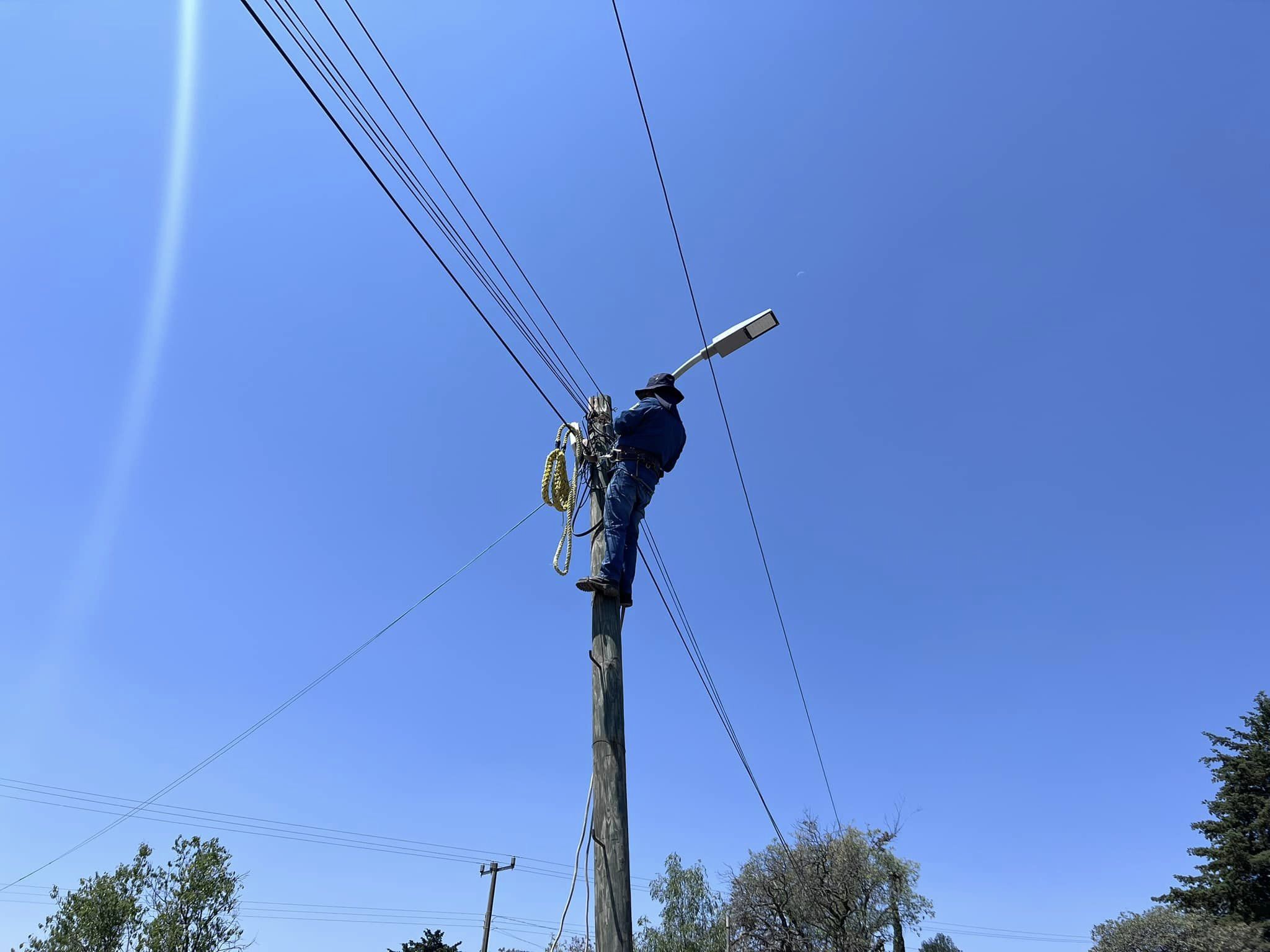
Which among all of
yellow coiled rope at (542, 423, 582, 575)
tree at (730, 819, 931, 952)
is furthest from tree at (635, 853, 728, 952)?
yellow coiled rope at (542, 423, 582, 575)

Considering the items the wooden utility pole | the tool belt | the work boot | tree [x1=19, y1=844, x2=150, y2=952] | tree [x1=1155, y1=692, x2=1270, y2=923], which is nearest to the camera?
the wooden utility pole

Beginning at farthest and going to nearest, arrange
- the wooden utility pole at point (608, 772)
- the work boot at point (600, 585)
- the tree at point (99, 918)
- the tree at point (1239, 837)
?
1. the tree at point (1239, 837)
2. the tree at point (99, 918)
3. the work boot at point (600, 585)
4. the wooden utility pole at point (608, 772)

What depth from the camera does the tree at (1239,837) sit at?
91.1 ft

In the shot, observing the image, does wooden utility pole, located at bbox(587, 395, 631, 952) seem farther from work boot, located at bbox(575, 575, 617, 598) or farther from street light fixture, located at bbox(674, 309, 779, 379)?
street light fixture, located at bbox(674, 309, 779, 379)

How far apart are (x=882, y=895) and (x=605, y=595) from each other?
2318 centimetres

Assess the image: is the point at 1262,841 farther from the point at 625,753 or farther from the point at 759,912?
the point at 625,753

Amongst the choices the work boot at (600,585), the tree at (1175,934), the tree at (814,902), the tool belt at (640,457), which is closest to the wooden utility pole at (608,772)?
the work boot at (600,585)

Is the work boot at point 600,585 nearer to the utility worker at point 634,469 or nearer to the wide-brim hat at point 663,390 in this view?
the utility worker at point 634,469

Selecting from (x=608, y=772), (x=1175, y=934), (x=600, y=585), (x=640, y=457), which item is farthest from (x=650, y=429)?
(x=1175, y=934)

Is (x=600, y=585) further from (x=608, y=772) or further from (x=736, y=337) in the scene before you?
(x=736, y=337)

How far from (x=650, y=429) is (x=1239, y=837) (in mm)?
35510

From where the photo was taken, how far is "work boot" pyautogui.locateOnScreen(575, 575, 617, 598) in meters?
5.04

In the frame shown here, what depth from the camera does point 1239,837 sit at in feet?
93.8

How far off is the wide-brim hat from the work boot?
171 centimetres
